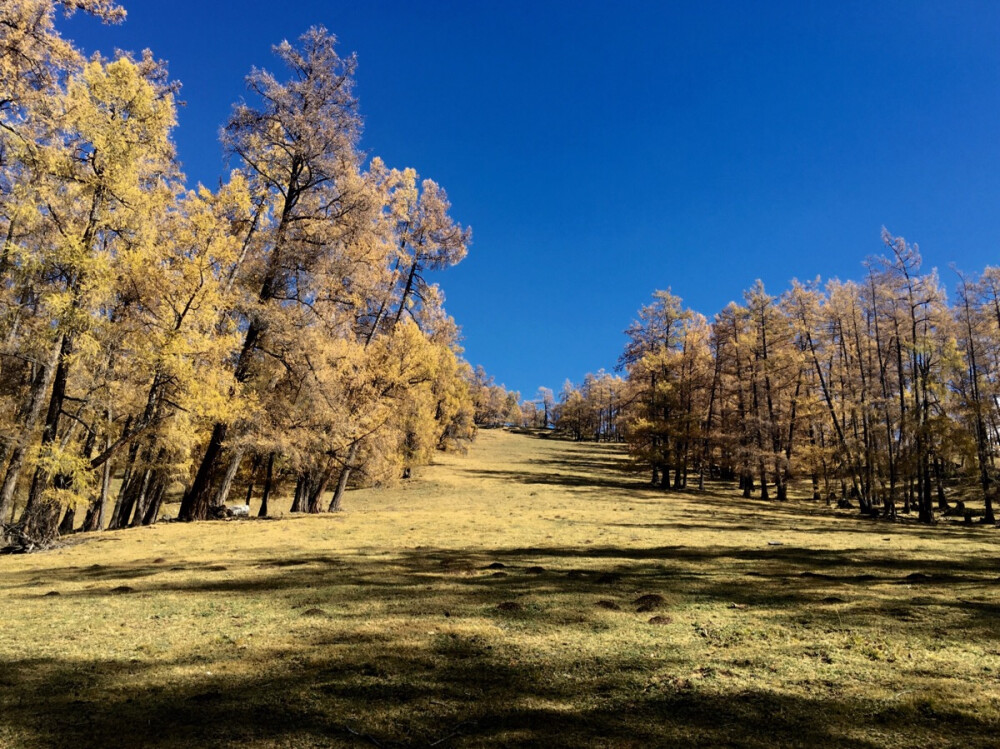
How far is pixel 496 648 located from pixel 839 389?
38640mm

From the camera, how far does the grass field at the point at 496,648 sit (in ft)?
12.5

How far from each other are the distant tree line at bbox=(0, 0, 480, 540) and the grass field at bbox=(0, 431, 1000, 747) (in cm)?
465

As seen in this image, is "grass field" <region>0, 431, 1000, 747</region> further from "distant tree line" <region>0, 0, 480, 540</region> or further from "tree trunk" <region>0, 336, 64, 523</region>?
"distant tree line" <region>0, 0, 480, 540</region>

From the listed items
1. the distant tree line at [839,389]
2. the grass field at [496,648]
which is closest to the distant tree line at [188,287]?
the grass field at [496,648]

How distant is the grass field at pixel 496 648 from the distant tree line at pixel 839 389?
18797 mm

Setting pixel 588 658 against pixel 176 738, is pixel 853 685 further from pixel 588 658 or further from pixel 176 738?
pixel 176 738

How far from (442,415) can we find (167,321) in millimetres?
31973

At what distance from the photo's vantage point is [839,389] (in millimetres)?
35719

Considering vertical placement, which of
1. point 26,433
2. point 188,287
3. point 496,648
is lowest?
point 496,648

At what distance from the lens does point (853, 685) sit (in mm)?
4527

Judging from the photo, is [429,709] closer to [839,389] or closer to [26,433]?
[26,433]

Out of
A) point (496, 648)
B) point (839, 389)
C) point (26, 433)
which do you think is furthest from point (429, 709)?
point (839, 389)

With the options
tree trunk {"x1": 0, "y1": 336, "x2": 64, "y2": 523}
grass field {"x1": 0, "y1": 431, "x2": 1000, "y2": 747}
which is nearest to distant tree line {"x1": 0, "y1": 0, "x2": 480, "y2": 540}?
tree trunk {"x1": 0, "y1": 336, "x2": 64, "y2": 523}

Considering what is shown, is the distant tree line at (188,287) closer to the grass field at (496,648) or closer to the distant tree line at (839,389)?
the grass field at (496,648)
